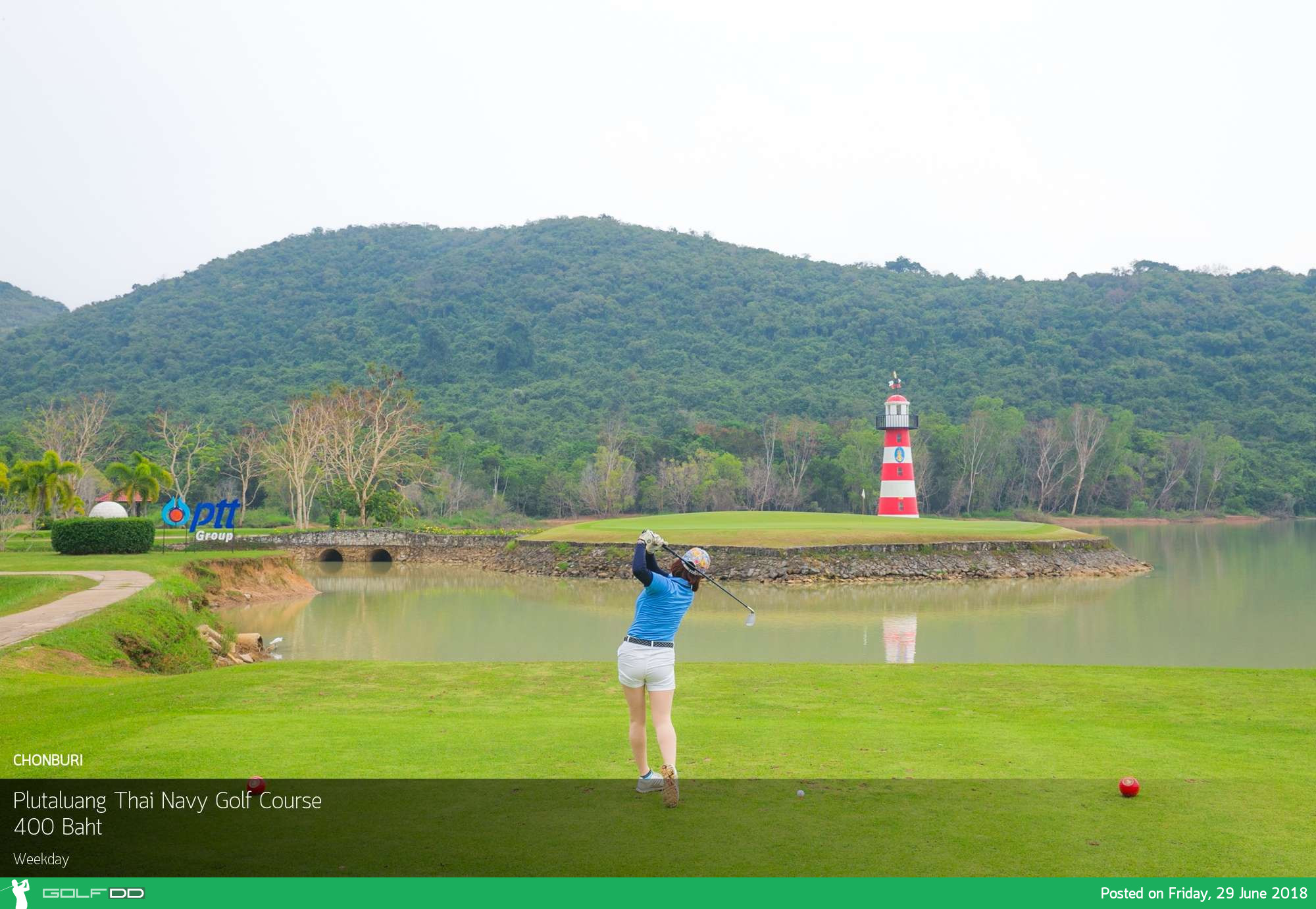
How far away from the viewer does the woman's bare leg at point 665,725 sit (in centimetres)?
737

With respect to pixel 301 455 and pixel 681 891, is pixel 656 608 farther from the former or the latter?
pixel 301 455

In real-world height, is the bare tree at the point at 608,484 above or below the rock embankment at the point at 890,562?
above

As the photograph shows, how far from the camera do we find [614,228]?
527 ft

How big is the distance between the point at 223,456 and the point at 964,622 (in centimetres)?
6885

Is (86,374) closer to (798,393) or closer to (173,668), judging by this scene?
(798,393)

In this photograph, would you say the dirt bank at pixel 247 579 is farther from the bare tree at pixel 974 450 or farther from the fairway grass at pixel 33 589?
the bare tree at pixel 974 450

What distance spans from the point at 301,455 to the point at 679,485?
99.0ft

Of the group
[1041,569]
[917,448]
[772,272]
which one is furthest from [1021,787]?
[772,272]

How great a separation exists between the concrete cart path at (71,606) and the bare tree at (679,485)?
185 ft

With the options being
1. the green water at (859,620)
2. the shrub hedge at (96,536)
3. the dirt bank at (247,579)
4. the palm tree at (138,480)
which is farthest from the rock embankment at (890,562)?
the palm tree at (138,480)

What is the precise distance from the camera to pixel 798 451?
297 ft

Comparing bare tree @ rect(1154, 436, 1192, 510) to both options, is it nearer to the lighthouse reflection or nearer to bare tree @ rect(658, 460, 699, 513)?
bare tree @ rect(658, 460, 699, 513)

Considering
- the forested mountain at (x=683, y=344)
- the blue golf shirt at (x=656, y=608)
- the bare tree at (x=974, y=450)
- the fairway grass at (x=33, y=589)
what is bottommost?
the fairway grass at (x=33, y=589)

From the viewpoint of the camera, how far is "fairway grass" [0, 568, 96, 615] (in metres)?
21.2
